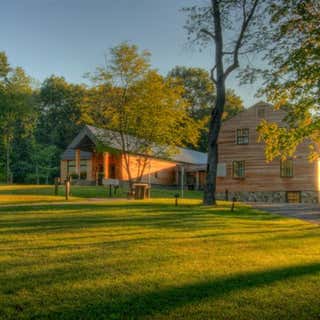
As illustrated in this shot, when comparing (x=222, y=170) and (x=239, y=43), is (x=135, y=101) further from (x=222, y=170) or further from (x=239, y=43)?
(x=222, y=170)

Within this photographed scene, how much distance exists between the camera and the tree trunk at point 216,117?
16109mm

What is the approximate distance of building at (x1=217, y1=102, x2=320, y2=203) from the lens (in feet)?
86.1

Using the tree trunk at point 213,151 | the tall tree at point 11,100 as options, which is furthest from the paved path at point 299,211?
the tall tree at point 11,100

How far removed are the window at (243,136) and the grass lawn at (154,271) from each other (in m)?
18.6

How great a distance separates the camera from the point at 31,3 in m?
15.9

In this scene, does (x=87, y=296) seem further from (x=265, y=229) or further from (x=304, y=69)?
(x=304, y=69)

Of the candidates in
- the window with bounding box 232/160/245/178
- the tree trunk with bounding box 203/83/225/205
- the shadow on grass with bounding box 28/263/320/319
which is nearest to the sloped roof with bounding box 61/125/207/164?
the window with bounding box 232/160/245/178

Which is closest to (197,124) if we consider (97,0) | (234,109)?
(97,0)

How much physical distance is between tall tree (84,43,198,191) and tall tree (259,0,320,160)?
10.1 meters

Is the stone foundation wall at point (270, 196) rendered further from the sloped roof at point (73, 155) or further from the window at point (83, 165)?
the window at point (83, 165)

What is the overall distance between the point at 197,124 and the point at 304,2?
14.8 metres

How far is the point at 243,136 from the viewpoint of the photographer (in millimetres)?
27922

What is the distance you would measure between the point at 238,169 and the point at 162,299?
24759mm

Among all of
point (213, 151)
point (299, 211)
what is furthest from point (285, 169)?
point (213, 151)
